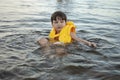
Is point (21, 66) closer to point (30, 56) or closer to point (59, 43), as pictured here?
point (30, 56)

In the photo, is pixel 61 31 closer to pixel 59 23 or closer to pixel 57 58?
pixel 59 23

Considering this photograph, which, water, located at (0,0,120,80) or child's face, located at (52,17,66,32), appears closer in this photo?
water, located at (0,0,120,80)

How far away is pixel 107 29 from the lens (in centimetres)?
925

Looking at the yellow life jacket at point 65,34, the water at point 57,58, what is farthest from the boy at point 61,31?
the water at point 57,58

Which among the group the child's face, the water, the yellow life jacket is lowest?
the water

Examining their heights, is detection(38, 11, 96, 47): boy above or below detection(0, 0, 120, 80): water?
above

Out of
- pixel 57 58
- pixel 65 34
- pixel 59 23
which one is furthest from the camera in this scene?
pixel 59 23

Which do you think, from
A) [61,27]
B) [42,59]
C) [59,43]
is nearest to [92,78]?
[42,59]

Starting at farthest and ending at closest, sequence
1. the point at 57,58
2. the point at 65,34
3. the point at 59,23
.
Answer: the point at 59,23 < the point at 65,34 < the point at 57,58

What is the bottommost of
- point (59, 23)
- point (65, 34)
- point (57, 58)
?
point (57, 58)

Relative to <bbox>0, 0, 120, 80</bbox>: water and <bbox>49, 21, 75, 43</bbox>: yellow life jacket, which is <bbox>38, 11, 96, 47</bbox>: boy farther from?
<bbox>0, 0, 120, 80</bbox>: water

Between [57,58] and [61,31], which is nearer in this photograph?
[57,58]

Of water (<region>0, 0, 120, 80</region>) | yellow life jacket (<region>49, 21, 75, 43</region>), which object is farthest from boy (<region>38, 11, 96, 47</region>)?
water (<region>0, 0, 120, 80</region>)

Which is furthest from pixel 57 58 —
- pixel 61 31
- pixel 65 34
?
pixel 61 31
